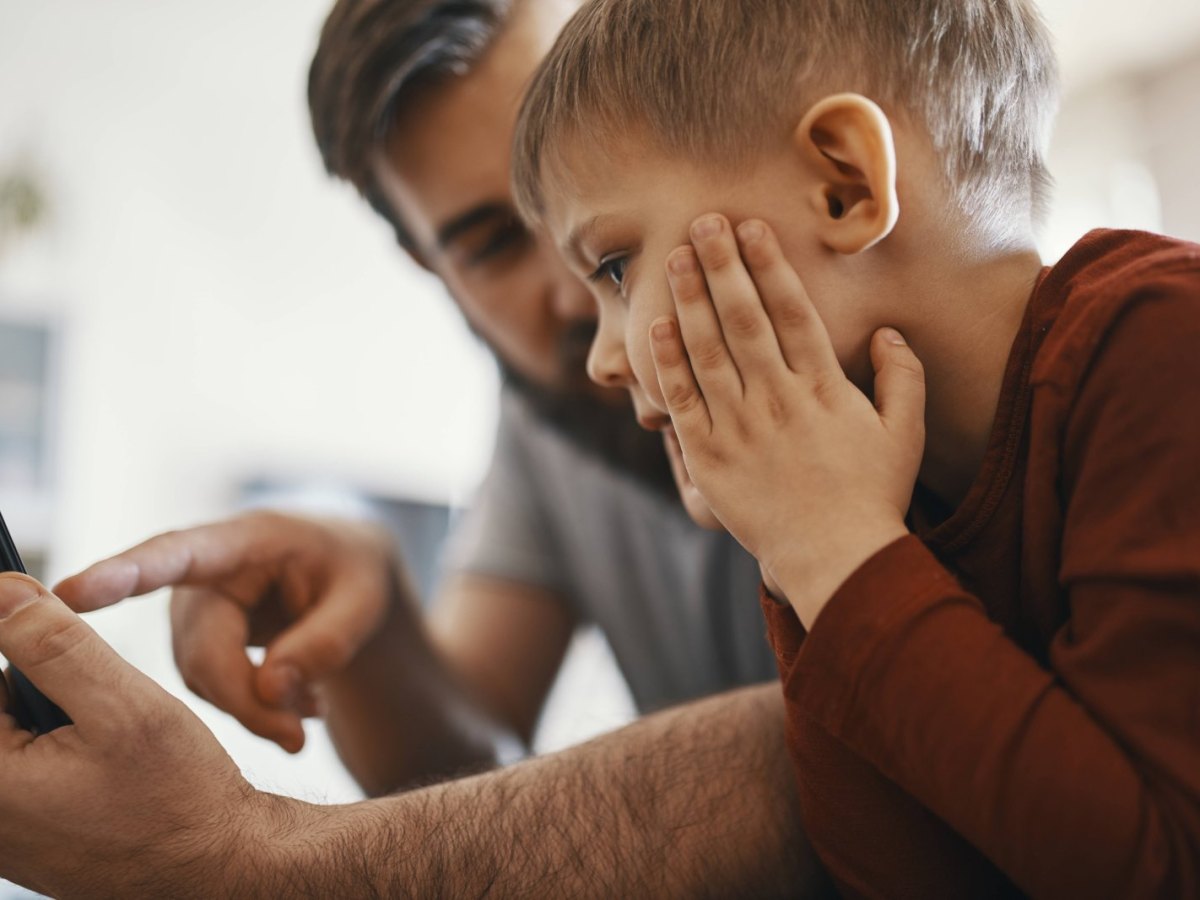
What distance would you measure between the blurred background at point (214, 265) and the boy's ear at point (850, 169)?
247 centimetres

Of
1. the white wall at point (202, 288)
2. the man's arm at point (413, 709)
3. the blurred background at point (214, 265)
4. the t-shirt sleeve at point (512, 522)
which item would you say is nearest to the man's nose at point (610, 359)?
the man's arm at point (413, 709)

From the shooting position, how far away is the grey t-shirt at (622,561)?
1365mm

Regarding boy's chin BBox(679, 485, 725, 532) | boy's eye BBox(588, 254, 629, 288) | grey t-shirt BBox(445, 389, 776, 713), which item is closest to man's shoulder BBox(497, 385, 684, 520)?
grey t-shirt BBox(445, 389, 776, 713)

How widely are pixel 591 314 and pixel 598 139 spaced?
19.2 inches

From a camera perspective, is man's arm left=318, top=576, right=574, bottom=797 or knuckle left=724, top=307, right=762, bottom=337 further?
man's arm left=318, top=576, right=574, bottom=797

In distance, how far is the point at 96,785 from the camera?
546 mm

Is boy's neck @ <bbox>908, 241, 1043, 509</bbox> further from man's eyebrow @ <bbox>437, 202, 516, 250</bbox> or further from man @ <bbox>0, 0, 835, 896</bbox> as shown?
man's eyebrow @ <bbox>437, 202, 516, 250</bbox>

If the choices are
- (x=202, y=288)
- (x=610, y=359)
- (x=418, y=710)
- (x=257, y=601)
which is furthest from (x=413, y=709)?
(x=202, y=288)

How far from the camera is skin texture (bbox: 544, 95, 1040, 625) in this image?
55cm

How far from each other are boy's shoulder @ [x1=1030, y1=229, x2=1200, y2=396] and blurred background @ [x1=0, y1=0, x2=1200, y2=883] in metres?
2.49

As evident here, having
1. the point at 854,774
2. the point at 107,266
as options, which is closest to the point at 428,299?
the point at 107,266

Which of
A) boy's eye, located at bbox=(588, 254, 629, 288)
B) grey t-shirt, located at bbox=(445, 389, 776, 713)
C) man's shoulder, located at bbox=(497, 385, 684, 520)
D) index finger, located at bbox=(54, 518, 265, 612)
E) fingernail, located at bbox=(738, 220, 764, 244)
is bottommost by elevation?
grey t-shirt, located at bbox=(445, 389, 776, 713)

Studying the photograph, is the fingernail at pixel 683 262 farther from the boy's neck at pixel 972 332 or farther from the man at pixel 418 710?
the man at pixel 418 710

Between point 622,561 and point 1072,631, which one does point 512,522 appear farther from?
point 1072,631
